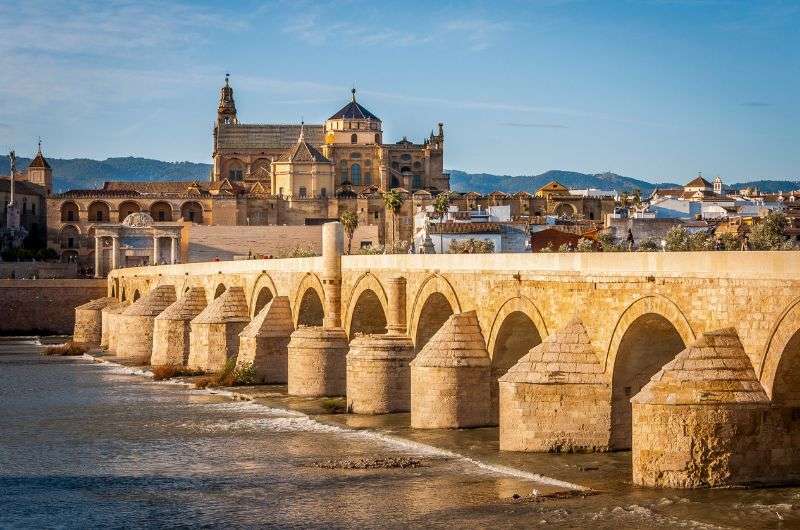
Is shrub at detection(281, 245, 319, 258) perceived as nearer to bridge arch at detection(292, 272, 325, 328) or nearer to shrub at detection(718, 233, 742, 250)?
shrub at detection(718, 233, 742, 250)

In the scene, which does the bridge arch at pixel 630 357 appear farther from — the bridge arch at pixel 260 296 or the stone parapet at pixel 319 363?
the bridge arch at pixel 260 296

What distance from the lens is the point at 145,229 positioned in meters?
116

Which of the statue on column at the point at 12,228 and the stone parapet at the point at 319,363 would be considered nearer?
the stone parapet at the point at 319,363

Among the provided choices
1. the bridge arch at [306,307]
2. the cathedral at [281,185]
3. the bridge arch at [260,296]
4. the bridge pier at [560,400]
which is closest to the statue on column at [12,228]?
the cathedral at [281,185]

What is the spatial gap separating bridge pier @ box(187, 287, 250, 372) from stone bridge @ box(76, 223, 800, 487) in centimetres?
727

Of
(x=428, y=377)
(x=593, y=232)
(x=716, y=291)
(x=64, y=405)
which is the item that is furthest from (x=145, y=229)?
(x=716, y=291)

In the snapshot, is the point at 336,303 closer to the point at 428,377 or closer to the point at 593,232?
the point at 428,377

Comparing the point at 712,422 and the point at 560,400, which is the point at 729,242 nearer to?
the point at 560,400

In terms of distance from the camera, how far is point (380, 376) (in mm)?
33469

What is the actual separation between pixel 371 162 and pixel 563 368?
112953mm

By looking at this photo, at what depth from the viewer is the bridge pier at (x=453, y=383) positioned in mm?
29484

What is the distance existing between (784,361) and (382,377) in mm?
14560

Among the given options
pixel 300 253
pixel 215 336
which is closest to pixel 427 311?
pixel 215 336

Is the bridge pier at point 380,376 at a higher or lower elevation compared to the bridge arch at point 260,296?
lower
